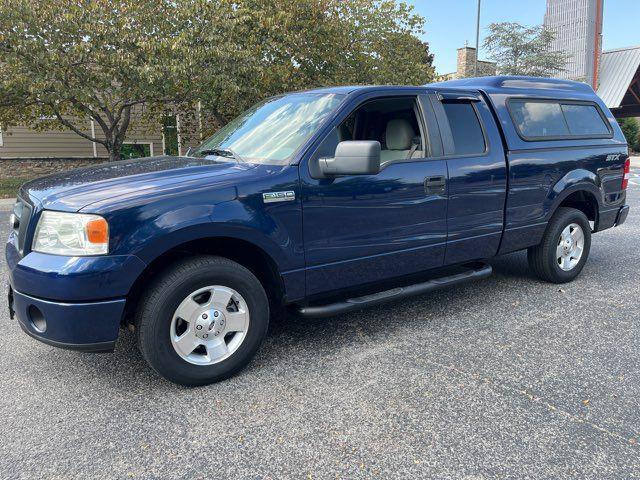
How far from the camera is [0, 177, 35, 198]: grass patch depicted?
13.9 m

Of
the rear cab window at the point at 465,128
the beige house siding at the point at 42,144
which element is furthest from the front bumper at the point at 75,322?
the beige house siding at the point at 42,144

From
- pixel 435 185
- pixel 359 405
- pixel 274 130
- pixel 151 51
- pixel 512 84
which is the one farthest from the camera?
pixel 151 51

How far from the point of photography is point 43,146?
61.6 ft

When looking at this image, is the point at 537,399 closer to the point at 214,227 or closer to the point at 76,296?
the point at 214,227

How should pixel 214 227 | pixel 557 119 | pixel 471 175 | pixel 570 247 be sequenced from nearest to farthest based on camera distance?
pixel 214 227 < pixel 471 175 < pixel 557 119 < pixel 570 247

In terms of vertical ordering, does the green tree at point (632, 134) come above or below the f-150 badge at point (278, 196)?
above

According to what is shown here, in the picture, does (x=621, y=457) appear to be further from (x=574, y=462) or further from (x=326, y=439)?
(x=326, y=439)

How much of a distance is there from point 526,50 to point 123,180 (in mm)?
39890

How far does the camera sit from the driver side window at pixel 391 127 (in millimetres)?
4066

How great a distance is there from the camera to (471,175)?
4.18 meters

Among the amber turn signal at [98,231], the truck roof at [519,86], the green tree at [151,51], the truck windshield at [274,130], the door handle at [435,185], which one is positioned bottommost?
the amber turn signal at [98,231]

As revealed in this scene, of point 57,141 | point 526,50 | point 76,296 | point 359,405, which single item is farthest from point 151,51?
point 526,50

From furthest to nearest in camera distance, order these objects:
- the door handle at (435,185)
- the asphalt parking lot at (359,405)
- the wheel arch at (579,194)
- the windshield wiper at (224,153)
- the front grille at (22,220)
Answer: the wheel arch at (579,194) < the door handle at (435,185) < the windshield wiper at (224,153) < the front grille at (22,220) < the asphalt parking lot at (359,405)

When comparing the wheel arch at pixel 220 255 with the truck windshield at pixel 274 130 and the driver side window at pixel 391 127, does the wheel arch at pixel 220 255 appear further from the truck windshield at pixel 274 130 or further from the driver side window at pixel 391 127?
the driver side window at pixel 391 127
